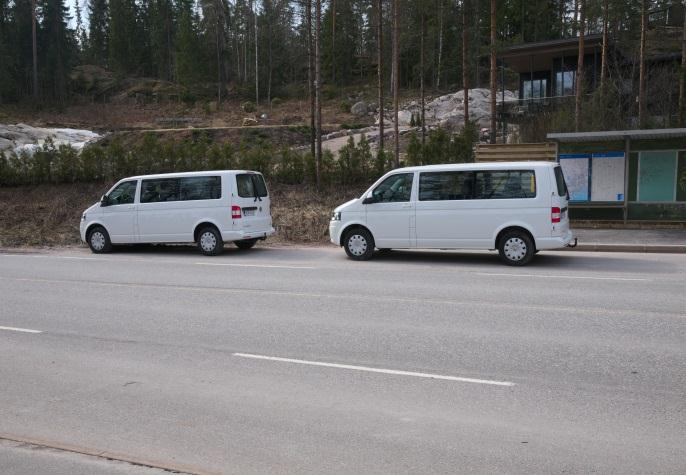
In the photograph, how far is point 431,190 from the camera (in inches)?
537

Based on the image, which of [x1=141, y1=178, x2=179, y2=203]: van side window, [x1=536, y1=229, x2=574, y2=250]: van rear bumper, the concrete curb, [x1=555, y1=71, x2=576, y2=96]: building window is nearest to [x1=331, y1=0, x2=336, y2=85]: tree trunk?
[x1=555, y1=71, x2=576, y2=96]: building window

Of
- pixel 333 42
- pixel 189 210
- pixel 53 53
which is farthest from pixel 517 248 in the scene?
pixel 53 53

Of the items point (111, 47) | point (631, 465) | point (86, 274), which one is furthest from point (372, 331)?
point (111, 47)

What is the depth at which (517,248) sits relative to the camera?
1289 cm

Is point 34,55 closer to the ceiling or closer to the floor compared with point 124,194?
closer to the ceiling

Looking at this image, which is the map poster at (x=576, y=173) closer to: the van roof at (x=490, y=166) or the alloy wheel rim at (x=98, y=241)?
the van roof at (x=490, y=166)

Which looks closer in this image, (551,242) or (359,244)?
(551,242)

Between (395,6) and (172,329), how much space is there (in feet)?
78.4

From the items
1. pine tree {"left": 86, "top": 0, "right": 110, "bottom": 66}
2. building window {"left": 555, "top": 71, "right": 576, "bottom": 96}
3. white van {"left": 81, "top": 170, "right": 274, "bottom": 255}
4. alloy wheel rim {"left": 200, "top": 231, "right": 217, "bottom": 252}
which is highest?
pine tree {"left": 86, "top": 0, "right": 110, "bottom": 66}

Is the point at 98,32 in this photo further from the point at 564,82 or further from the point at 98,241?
the point at 98,241

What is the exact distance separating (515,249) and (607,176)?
733cm

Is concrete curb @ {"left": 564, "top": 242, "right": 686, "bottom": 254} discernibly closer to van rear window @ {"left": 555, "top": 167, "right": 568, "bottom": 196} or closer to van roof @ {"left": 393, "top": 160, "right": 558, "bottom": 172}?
van rear window @ {"left": 555, "top": 167, "right": 568, "bottom": 196}

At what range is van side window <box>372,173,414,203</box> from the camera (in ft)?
45.5

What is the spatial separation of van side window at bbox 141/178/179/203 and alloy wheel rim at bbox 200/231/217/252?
1.22 metres
